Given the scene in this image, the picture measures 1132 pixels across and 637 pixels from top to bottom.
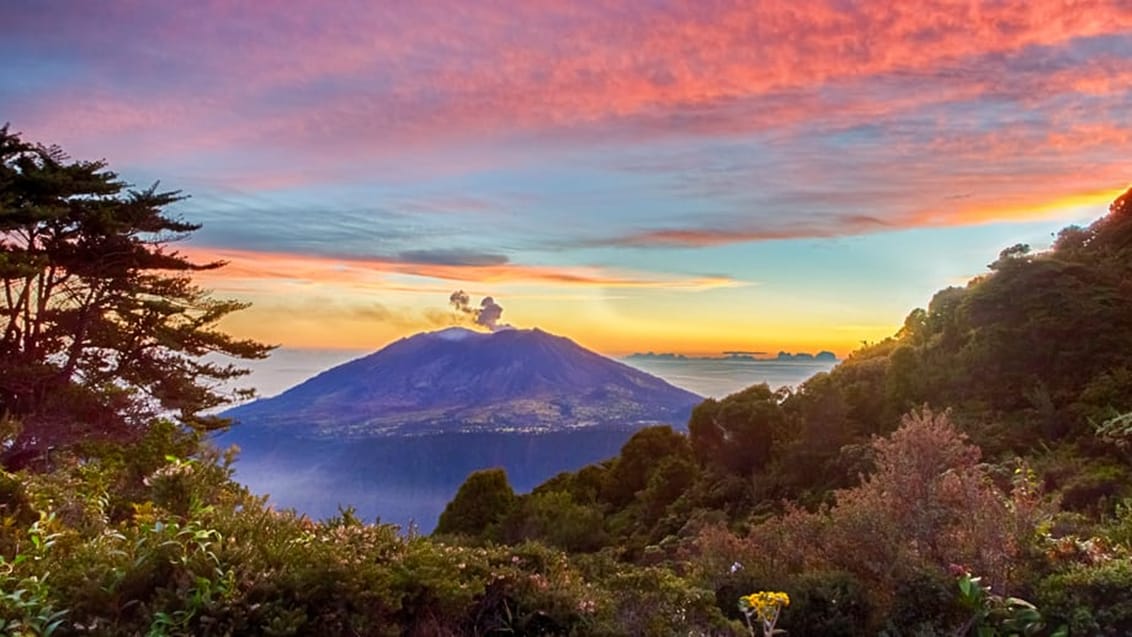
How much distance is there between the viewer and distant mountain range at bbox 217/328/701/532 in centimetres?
6272

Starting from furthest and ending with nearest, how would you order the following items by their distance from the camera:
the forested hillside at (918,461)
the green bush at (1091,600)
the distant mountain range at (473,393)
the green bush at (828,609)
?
1. the distant mountain range at (473,393)
2. the forested hillside at (918,461)
3. the green bush at (828,609)
4. the green bush at (1091,600)

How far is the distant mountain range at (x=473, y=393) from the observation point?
7644 centimetres

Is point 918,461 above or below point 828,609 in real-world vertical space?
above

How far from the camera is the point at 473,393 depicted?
103 m

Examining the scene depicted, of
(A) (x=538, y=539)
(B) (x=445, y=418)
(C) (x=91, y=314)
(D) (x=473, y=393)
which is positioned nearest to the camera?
(A) (x=538, y=539)

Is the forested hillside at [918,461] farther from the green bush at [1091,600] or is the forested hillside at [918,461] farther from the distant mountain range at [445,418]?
the distant mountain range at [445,418]

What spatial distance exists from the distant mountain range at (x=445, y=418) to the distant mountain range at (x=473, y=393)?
22 cm

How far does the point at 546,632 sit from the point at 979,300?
53.6ft

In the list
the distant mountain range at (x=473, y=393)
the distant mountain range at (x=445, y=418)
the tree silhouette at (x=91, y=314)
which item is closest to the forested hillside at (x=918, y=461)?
the tree silhouette at (x=91, y=314)

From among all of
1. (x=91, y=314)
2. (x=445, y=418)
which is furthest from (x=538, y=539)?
(x=445, y=418)

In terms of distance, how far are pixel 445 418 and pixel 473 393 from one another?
21.0 m

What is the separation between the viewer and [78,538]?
323 centimetres

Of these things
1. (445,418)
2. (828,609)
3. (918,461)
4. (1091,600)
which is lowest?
(445,418)

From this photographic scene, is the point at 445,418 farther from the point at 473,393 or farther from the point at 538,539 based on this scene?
the point at 538,539
